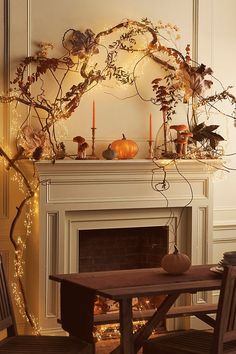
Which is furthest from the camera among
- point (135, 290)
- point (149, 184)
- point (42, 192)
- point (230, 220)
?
point (230, 220)

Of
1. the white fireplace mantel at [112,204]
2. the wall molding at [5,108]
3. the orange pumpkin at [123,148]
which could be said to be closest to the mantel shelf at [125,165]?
the white fireplace mantel at [112,204]

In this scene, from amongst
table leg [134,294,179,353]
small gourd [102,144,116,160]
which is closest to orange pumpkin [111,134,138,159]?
small gourd [102,144,116,160]

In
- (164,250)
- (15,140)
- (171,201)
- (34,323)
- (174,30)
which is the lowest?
(34,323)

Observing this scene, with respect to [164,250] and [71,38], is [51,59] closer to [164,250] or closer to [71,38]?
[71,38]

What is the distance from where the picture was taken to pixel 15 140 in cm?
584

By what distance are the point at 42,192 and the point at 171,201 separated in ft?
3.69

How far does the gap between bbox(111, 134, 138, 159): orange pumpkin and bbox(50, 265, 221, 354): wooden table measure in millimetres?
1484

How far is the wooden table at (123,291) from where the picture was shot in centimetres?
423

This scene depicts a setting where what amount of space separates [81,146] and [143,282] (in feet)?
5.46

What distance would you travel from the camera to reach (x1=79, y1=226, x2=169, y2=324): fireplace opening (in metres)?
6.43

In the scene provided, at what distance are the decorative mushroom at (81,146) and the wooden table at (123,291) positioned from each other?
1.33 metres

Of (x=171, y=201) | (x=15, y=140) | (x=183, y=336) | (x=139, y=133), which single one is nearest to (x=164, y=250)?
(x=171, y=201)

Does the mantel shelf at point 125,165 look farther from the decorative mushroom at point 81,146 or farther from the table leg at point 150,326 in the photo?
the table leg at point 150,326

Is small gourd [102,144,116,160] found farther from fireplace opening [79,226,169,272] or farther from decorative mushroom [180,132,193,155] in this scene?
fireplace opening [79,226,169,272]
